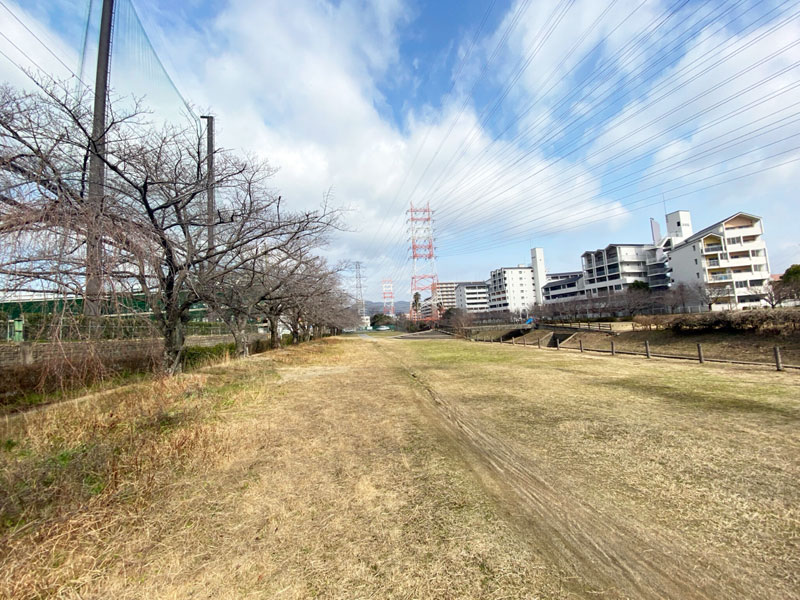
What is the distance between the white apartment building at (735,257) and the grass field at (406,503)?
2069 inches

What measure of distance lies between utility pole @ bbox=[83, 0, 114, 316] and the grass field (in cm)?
177

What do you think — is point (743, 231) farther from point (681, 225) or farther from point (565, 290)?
point (565, 290)

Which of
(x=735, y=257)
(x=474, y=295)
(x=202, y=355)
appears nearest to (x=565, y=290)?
(x=735, y=257)

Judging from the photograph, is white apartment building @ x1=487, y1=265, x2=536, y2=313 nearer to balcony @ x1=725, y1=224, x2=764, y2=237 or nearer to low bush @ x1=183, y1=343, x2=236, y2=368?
balcony @ x1=725, y1=224, x2=764, y2=237

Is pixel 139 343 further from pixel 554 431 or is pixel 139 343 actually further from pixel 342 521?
pixel 554 431

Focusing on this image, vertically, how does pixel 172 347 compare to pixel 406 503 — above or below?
above

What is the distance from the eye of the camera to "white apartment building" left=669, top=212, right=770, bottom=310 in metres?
44.0

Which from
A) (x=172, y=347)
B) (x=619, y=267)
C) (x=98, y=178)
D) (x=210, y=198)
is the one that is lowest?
(x=172, y=347)

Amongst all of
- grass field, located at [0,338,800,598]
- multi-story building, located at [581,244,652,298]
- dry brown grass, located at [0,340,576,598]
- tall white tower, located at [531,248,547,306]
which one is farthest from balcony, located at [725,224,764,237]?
dry brown grass, located at [0,340,576,598]

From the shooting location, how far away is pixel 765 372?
941 centimetres

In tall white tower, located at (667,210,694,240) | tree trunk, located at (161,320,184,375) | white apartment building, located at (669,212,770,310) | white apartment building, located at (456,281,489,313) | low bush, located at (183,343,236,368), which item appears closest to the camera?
tree trunk, located at (161,320,184,375)

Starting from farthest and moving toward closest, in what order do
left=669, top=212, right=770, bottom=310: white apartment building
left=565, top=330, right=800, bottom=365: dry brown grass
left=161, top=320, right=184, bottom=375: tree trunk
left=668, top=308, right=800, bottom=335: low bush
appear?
left=669, top=212, right=770, bottom=310: white apartment building, left=668, top=308, right=800, bottom=335: low bush, left=565, top=330, right=800, bottom=365: dry brown grass, left=161, top=320, right=184, bottom=375: tree trunk

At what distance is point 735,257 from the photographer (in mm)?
45250

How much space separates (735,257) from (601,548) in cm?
6101
